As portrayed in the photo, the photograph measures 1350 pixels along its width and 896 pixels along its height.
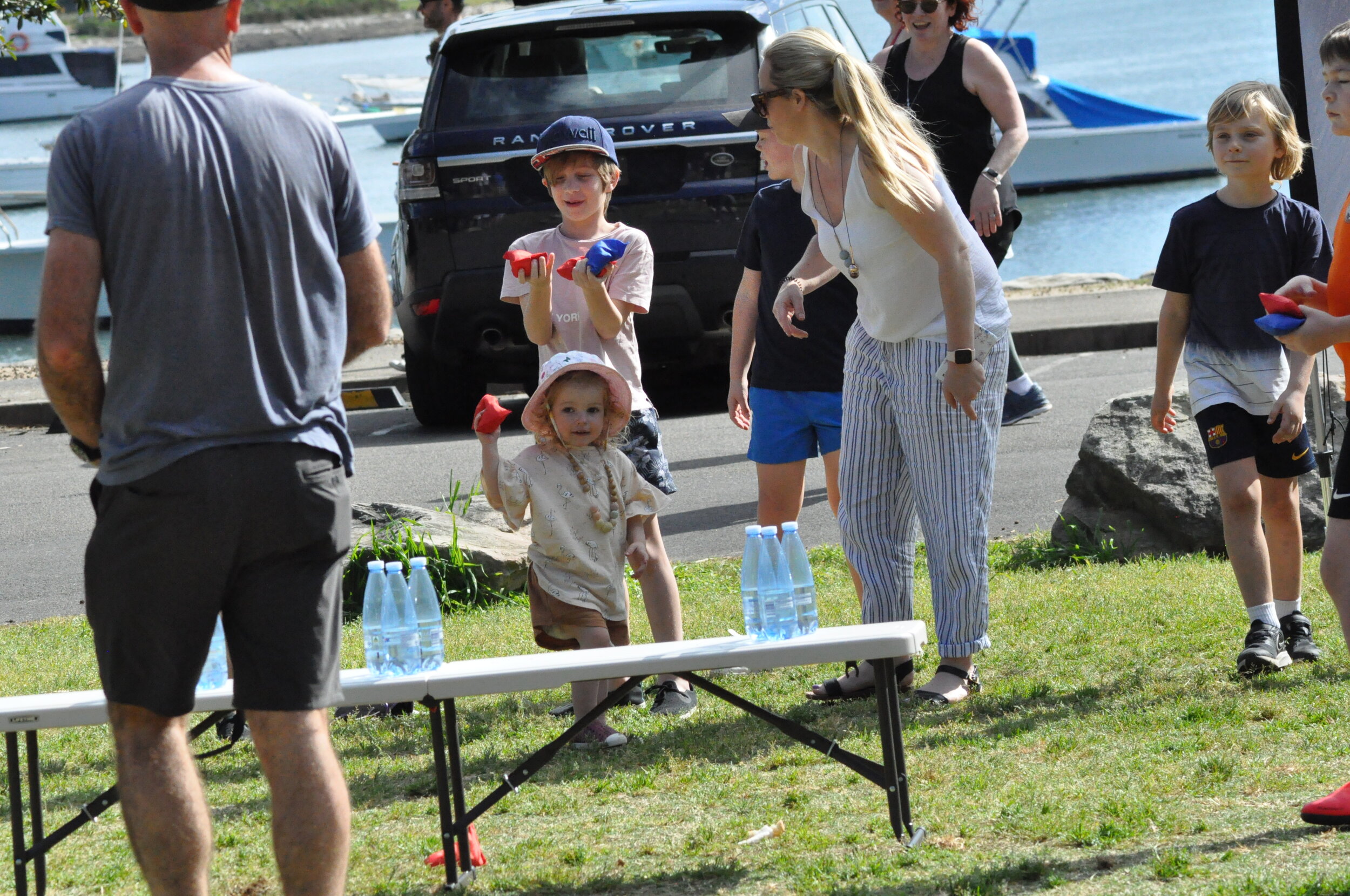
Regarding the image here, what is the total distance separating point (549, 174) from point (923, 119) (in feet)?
5.84

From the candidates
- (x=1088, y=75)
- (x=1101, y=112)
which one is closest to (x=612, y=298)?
(x=1101, y=112)

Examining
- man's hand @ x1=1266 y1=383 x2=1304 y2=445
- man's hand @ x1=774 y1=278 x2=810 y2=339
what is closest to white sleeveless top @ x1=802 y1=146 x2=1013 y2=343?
man's hand @ x1=774 y1=278 x2=810 y2=339

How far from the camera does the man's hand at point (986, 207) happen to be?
18.8 ft

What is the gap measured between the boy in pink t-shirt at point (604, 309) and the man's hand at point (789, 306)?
403mm

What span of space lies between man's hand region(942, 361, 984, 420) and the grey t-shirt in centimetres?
195

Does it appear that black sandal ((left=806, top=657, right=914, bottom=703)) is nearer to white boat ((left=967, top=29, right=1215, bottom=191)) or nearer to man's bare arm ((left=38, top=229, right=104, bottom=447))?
man's bare arm ((left=38, top=229, right=104, bottom=447))

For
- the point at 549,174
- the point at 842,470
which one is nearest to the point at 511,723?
the point at 842,470

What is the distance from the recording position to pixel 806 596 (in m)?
3.95

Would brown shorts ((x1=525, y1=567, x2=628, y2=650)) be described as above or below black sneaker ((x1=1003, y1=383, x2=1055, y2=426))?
above

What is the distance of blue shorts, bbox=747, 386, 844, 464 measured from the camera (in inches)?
199

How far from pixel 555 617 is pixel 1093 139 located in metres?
34.7

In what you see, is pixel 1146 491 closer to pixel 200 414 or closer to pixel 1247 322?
pixel 1247 322

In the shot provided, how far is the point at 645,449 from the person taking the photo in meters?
4.75

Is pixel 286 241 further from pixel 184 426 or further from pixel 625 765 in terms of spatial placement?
pixel 625 765
